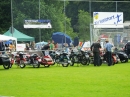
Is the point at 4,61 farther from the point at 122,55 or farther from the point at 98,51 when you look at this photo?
the point at 122,55

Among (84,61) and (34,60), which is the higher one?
(34,60)

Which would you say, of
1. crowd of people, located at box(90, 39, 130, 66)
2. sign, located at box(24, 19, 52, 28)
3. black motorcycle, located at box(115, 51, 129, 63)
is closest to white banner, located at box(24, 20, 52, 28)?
sign, located at box(24, 19, 52, 28)

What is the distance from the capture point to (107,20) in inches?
1499

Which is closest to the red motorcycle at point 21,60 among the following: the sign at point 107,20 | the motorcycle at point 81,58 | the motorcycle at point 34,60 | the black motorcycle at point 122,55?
the motorcycle at point 34,60

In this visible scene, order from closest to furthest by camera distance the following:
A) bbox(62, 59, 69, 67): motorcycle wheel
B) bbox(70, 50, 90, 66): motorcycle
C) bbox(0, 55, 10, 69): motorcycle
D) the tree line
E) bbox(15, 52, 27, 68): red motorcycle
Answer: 1. bbox(0, 55, 10, 69): motorcycle
2. bbox(15, 52, 27, 68): red motorcycle
3. bbox(62, 59, 69, 67): motorcycle wheel
4. bbox(70, 50, 90, 66): motorcycle
5. the tree line

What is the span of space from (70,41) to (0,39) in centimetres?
1542

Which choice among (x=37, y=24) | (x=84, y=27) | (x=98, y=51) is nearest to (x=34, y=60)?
(x=98, y=51)

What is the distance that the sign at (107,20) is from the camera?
124 feet

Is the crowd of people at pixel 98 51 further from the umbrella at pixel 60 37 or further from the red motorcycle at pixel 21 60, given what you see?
the umbrella at pixel 60 37

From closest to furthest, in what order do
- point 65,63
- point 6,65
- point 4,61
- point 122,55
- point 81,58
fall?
point 4,61 → point 6,65 → point 65,63 → point 81,58 → point 122,55

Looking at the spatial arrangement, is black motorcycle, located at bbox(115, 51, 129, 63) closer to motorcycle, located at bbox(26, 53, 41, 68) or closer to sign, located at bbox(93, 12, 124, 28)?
sign, located at bbox(93, 12, 124, 28)

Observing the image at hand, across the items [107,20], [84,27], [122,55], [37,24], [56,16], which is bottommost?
[122,55]

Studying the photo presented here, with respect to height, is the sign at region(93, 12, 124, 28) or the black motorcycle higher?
the sign at region(93, 12, 124, 28)

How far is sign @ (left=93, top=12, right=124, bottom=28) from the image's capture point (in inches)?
1486
